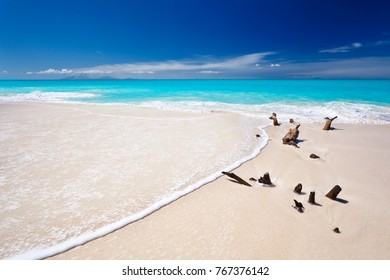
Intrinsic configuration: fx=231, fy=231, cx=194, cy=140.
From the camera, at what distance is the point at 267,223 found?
3842 millimetres

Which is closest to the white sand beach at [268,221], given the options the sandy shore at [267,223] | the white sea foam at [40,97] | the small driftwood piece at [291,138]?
the sandy shore at [267,223]

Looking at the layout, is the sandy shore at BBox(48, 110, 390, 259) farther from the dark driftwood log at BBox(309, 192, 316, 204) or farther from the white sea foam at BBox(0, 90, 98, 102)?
the white sea foam at BBox(0, 90, 98, 102)

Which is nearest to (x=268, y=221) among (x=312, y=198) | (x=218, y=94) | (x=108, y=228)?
(x=312, y=198)

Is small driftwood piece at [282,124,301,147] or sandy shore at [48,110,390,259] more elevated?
small driftwood piece at [282,124,301,147]

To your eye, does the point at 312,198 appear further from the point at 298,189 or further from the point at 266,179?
the point at 266,179

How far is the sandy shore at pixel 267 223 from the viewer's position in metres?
3.22

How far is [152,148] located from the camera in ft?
24.4

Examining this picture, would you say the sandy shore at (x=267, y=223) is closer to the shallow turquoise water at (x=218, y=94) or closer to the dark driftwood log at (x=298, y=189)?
the dark driftwood log at (x=298, y=189)

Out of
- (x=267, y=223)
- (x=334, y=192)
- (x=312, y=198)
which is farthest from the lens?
(x=334, y=192)

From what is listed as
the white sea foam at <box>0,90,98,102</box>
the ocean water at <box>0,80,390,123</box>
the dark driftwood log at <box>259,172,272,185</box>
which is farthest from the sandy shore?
the white sea foam at <box>0,90,98,102</box>

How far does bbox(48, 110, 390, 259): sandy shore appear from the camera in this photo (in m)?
3.22

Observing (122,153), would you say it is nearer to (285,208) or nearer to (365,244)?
(285,208)

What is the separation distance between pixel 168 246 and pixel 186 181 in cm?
207
